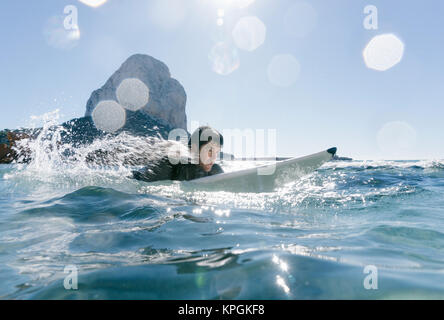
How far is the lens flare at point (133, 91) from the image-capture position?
363ft

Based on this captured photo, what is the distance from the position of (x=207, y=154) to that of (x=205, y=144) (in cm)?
27

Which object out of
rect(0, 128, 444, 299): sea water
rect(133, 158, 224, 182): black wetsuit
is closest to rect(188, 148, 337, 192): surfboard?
rect(133, 158, 224, 182): black wetsuit

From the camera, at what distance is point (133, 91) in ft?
398

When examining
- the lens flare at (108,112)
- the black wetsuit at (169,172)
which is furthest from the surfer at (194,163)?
the lens flare at (108,112)

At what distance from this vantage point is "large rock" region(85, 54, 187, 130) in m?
109

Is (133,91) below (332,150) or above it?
above

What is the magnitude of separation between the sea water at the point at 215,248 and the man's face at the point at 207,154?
1.58 meters

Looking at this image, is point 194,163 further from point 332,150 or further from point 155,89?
point 155,89

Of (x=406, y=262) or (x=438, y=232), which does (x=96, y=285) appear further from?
Answer: (x=438, y=232)

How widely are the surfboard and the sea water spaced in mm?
1150

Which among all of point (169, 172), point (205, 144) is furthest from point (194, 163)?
point (169, 172)

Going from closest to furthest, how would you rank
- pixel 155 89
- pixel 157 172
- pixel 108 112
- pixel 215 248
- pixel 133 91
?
1. pixel 215 248
2. pixel 157 172
3. pixel 108 112
4. pixel 155 89
5. pixel 133 91
